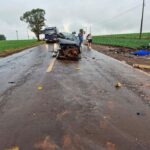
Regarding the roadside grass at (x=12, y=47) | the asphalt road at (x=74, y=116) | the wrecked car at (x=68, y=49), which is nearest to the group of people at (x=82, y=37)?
the wrecked car at (x=68, y=49)

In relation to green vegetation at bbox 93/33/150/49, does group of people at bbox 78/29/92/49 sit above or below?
above

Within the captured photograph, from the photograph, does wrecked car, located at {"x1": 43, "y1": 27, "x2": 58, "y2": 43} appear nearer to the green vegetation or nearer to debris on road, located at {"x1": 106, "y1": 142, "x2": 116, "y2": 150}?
the green vegetation

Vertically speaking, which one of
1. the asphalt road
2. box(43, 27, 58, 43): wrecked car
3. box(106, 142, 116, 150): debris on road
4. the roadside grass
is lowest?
the roadside grass

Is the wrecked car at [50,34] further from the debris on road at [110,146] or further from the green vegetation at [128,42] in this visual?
the debris on road at [110,146]

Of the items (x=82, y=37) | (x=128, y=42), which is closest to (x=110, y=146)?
(x=82, y=37)

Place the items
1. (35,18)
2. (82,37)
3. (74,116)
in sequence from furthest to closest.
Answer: (35,18) → (82,37) → (74,116)

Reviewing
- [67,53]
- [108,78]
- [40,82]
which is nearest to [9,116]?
[40,82]

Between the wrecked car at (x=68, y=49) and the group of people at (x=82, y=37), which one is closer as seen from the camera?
the wrecked car at (x=68, y=49)

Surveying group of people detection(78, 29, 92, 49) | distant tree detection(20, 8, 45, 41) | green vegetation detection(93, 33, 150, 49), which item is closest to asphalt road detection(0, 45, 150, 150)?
group of people detection(78, 29, 92, 49)

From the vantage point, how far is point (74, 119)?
18.9 feet

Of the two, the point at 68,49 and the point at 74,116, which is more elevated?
the point at 74,116

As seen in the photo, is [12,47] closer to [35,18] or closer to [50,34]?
[50,34]

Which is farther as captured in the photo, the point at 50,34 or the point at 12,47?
the point at 50,34

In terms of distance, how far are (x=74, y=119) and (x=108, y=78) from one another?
5784 millimetres
